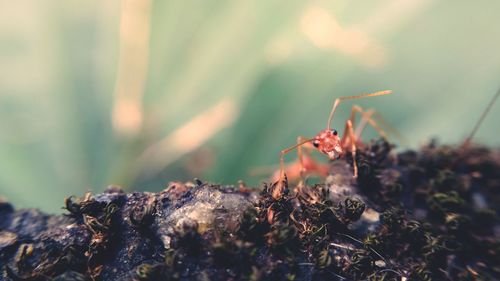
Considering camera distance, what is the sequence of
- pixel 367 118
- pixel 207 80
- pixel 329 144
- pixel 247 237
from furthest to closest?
pixel 207 80, pixel 367 118, pixel 329 144, pixel 247 237

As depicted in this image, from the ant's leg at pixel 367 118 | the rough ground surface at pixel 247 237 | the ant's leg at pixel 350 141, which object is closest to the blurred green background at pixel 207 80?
the ant's leg at pixel 367 118

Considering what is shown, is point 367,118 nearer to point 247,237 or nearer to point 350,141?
point 350,141

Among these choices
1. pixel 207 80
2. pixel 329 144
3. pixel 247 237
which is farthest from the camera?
pixel 207 80

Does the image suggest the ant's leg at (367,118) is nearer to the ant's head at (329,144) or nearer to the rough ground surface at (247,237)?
the ant's head at (329,144)

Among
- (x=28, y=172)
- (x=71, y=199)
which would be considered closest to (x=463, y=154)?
(x=71, y=199)

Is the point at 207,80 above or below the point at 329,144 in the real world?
above

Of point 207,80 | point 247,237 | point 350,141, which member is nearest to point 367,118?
point 350,141
